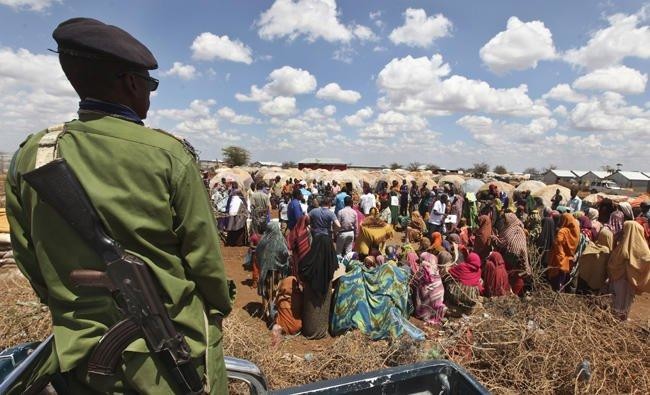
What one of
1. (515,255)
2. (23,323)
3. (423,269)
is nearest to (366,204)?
(515,255)

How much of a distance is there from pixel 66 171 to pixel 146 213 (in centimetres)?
20

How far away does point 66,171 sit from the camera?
3.08ft

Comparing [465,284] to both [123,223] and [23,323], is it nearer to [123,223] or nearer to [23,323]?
[23,323]

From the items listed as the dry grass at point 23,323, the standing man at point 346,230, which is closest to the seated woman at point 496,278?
the standing man at point 346,230

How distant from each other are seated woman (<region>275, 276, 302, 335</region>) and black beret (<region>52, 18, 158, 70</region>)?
4638 millimetres

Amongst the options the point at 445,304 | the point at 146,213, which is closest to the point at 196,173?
the point at 146,213

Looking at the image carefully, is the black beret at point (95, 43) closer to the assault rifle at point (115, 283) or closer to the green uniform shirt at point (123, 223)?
the green uniform shirt at point (123, 223)

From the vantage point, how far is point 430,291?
18.9ft

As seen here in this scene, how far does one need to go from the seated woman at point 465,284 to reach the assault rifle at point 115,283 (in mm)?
5329

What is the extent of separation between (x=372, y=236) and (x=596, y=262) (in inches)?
133

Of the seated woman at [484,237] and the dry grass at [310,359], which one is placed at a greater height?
the seated woman at [484,237]

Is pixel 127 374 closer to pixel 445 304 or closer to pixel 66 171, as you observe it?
pixel 66 171

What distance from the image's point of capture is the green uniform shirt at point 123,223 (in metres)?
0.98

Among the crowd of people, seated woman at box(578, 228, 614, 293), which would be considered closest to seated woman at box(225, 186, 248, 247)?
the crowd of people
